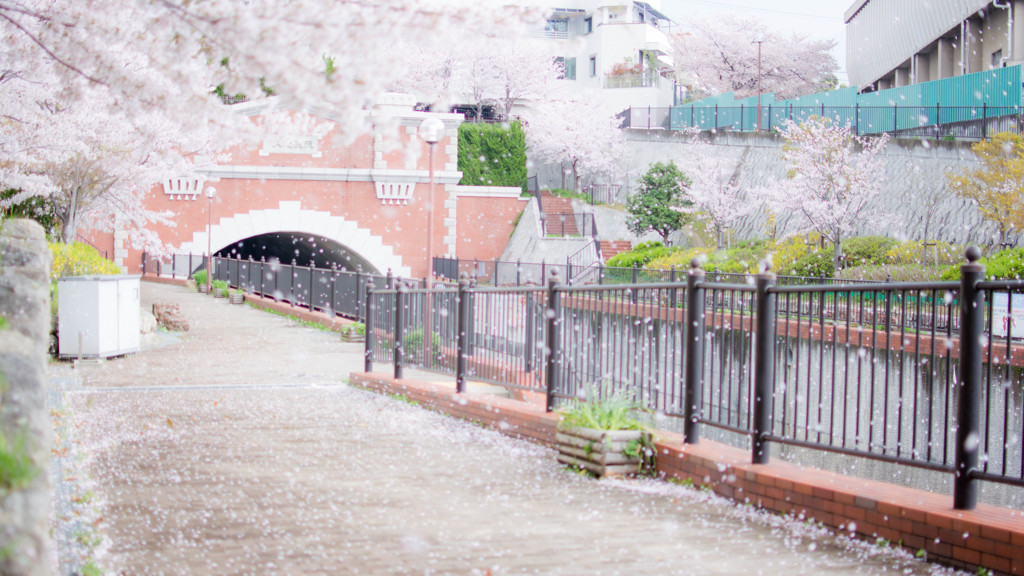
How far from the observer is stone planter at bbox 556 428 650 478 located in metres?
6.31

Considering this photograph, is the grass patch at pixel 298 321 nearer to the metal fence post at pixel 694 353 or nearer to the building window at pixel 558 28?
the metal fence post at pixel 694 353

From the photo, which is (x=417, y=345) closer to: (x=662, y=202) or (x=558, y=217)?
(x=662, y=202)

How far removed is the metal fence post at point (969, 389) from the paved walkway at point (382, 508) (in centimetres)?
47

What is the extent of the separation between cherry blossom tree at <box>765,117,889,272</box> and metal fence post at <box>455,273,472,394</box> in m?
20.0

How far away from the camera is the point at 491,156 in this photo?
1957 inches

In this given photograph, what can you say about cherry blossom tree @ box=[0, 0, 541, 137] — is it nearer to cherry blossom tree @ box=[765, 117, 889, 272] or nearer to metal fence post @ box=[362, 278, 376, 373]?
metal fence post @ box=[362, 278, 376, 373]

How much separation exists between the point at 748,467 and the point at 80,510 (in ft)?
12.8

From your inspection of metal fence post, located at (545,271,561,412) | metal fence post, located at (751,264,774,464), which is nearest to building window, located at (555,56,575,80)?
metal fence post, located at (545,271,561,412)

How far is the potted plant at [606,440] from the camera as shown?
633cm

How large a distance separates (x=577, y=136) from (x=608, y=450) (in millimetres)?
48335

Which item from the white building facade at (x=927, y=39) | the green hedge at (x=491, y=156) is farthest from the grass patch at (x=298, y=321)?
the green hedge at (x=491, y=156)

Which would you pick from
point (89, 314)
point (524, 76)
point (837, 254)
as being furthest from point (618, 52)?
point (89, 314)

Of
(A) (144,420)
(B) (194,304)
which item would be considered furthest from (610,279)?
(A) (144,420)

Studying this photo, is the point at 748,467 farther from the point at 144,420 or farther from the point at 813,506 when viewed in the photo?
the point at 144,420
